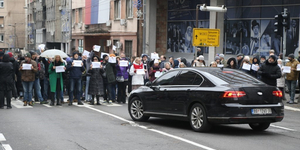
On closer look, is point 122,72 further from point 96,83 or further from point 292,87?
point 292,87

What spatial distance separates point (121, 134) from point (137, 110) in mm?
2600

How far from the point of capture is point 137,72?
1955 cm

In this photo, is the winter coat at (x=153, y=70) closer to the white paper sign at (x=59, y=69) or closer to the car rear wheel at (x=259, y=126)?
the white paper sign at (x=59, y=69)

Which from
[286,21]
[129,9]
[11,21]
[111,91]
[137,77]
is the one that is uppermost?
[11,21]

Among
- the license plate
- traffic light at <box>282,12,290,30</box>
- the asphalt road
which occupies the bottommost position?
the asphalt road

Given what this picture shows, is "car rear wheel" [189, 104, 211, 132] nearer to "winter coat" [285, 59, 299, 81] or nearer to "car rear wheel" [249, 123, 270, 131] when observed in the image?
"car rear wheel" [249, 123, 270, 131]

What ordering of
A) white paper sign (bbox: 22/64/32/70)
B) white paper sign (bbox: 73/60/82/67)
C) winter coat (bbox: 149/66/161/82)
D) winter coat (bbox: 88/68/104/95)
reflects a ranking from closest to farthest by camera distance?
white paper sign (bbox: 22/64/32/70)
white paper sign (bbox: 73/60/82/67)
winter coat (bbox: 88/68/104/95)
winter coat (bbox: 149/66/161/82)

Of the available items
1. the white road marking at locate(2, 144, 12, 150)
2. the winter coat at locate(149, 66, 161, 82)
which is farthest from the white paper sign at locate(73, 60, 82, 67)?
the white road marking at locate(2, 144, 12, 150)

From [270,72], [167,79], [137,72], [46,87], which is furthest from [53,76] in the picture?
[270,72]

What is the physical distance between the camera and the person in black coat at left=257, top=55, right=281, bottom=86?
18.1 meters

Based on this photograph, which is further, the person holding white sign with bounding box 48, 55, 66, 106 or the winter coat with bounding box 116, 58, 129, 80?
the winter coat with bounding box 116, 58, 129, 80

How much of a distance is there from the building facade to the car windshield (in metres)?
89.6

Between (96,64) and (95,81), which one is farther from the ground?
(96,64)

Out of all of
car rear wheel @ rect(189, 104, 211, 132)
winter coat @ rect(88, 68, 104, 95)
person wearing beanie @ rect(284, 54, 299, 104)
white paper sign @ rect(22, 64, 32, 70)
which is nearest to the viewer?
car rear wheel @ rect(189, 104, 211, 132)
